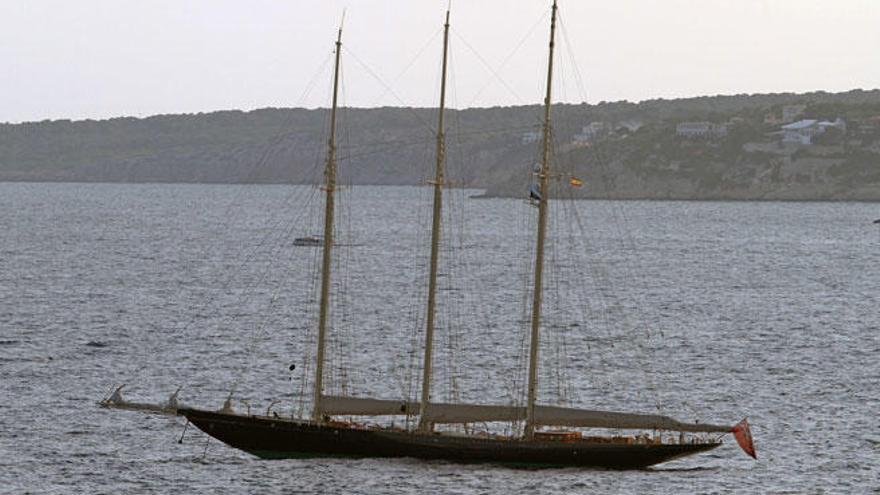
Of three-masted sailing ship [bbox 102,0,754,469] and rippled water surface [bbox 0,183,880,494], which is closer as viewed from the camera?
three-masted sailing ship [bbox 102,0,754,469]

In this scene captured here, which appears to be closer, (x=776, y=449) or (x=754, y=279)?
(x=776, y=449)

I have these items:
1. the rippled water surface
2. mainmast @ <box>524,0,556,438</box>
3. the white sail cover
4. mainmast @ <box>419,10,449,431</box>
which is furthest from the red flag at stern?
mainmast @ <box>419,10,449,431</box>

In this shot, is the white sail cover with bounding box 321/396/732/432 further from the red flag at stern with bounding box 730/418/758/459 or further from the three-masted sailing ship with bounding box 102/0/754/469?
the red flag at stern with bounding box 730/418/758/459

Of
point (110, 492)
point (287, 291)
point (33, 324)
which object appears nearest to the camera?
point (110, 492)

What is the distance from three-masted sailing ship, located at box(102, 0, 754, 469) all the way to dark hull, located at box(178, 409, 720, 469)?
0.04 meters

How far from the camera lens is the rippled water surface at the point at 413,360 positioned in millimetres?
62719

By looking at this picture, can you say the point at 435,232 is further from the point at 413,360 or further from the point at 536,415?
the point at 413,360

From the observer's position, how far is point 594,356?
325 feet

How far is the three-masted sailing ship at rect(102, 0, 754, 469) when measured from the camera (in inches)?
2450

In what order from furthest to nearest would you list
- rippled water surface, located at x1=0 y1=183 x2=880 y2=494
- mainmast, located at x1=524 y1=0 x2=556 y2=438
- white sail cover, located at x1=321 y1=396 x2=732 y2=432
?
white sail cover, located at x1=321 y1=396 x2=732 y2=432 < rippled water surface, located at x1=0 y1=183 x2=880 y2=494 < mainmast, located at x1=524 y1=0 x2=556 y2=438

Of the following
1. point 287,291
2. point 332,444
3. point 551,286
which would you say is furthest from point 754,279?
point 332,444

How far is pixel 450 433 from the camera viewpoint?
63781 mm

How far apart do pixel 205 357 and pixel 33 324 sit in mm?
21104

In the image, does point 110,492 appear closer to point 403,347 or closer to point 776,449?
point 776,449
